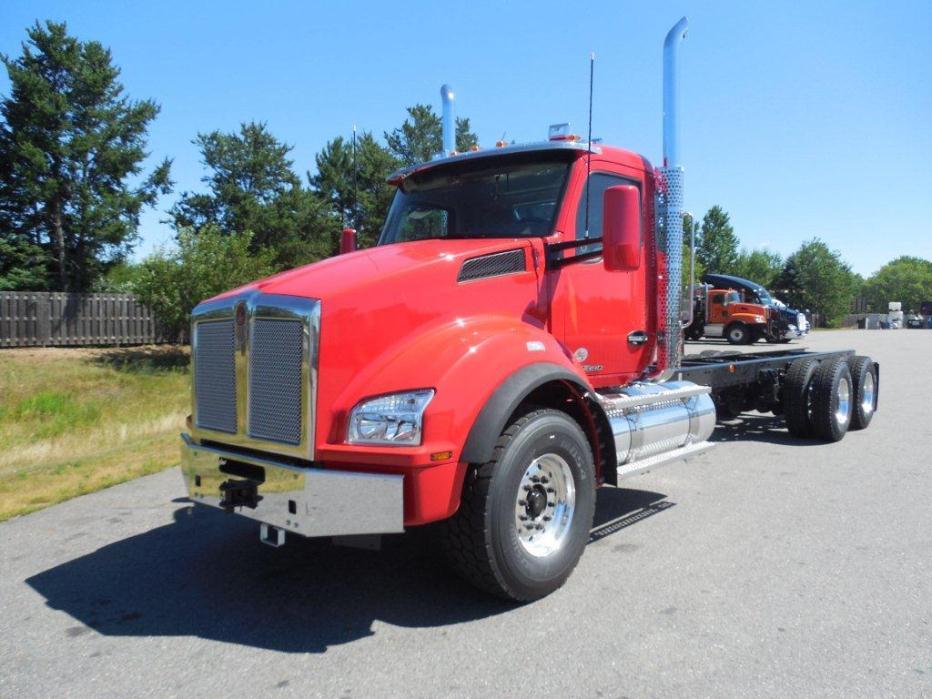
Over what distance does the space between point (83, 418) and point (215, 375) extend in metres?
16.5

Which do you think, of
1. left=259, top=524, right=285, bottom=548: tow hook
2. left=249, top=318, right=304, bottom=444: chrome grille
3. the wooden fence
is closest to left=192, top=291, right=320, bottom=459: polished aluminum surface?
left=249, top=318, right=304, bottom=444: chrome grille

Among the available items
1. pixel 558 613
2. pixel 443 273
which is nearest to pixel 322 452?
pixel 443 273

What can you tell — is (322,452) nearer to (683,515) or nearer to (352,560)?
(352,560)

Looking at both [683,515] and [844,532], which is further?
[683,515]

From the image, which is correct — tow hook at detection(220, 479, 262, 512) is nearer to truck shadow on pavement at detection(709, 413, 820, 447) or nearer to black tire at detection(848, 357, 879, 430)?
truck shadow on pavement at detection(709, 413, 820, 447)

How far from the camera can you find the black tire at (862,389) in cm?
935

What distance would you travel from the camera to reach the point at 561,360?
417cm

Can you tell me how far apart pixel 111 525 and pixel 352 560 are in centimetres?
224

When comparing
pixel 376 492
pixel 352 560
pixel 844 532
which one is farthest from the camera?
pixel 844 532

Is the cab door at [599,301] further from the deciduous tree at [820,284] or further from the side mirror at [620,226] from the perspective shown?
the deciduous tree at [820,284]

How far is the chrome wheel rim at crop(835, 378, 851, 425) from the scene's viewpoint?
883 centimetres

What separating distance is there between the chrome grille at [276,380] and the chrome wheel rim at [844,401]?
7694 millimetres

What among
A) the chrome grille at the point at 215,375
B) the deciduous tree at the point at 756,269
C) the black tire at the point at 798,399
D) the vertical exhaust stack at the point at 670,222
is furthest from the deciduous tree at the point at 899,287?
the chrome grille at the point at 215,375

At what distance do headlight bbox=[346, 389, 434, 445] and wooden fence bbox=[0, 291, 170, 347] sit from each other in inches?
1102
